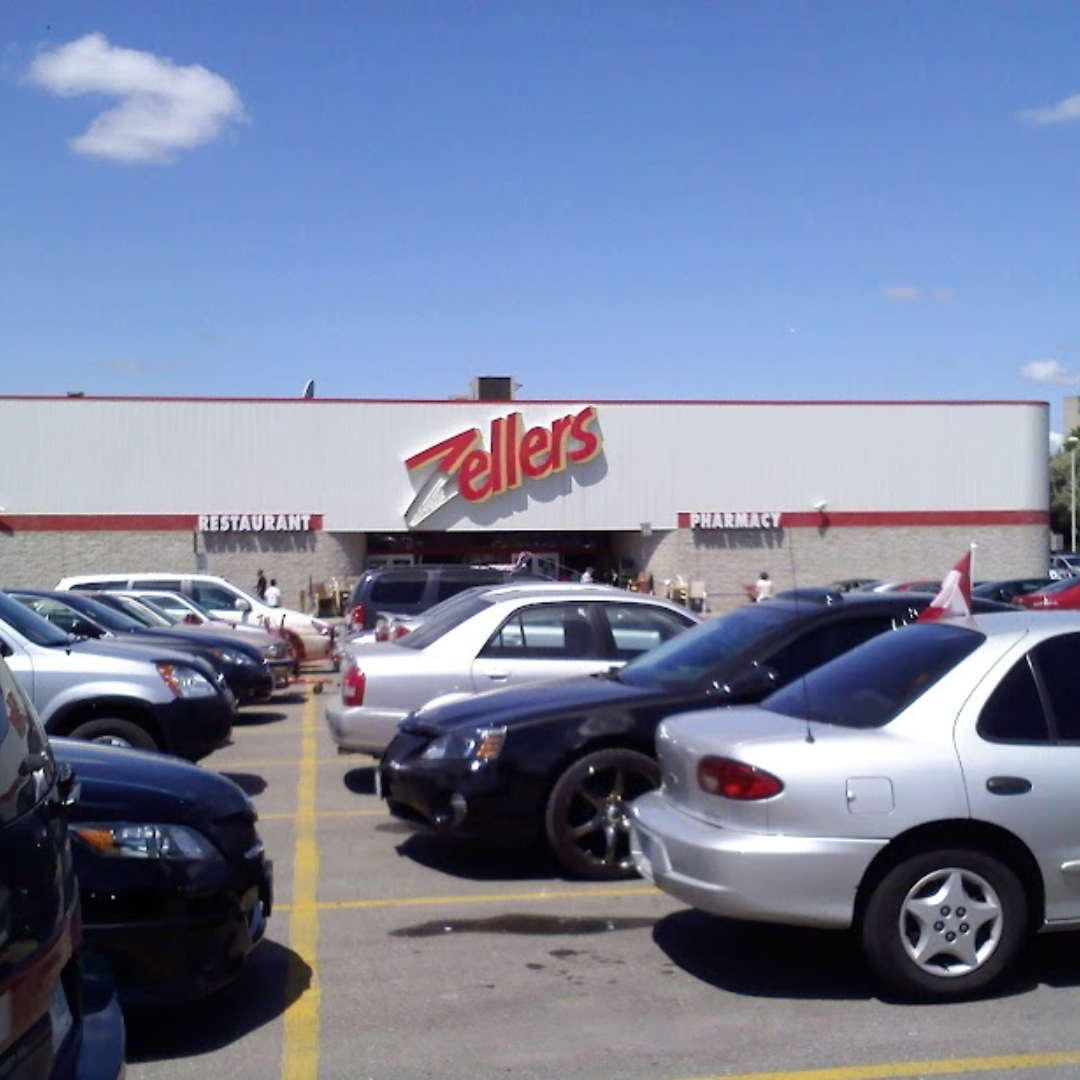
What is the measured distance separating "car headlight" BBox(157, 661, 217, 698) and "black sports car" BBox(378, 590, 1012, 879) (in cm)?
295

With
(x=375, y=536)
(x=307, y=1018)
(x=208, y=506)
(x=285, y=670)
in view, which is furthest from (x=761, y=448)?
(x=307, y=1018)

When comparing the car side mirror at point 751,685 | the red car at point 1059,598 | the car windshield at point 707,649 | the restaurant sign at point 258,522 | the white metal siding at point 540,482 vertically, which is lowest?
the red car at point 1059,598

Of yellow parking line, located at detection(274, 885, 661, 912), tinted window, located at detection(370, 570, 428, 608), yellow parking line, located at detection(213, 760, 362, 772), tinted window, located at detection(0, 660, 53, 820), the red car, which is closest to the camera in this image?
tinted window, located at detection(0, 660, 53, 820)

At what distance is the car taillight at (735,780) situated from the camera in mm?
6055

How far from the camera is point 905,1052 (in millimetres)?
5672

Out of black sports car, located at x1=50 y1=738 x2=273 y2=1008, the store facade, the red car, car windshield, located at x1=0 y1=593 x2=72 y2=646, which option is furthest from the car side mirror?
the store facade

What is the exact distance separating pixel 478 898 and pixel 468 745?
2.70ft

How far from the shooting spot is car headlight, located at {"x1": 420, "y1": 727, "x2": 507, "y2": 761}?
8266mm

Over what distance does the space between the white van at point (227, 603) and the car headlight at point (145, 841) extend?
1710cm

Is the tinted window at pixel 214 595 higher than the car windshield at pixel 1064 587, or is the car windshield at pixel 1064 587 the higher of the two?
the tinted window at pixel 214 595

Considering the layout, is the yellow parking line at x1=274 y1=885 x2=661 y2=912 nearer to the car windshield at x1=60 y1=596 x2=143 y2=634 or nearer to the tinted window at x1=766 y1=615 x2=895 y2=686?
the tinted window at x1=766 y1=615 x2=895 y2=686

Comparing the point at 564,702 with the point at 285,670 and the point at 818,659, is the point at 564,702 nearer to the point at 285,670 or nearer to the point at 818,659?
the point at 818,659

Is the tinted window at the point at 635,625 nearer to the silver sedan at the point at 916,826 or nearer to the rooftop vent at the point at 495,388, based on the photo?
the silver sedan at the point at 916,826

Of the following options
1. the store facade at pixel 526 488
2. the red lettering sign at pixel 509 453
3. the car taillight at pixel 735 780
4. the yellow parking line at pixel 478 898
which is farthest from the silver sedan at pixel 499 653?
the red lettering sign at pixel 509 453
